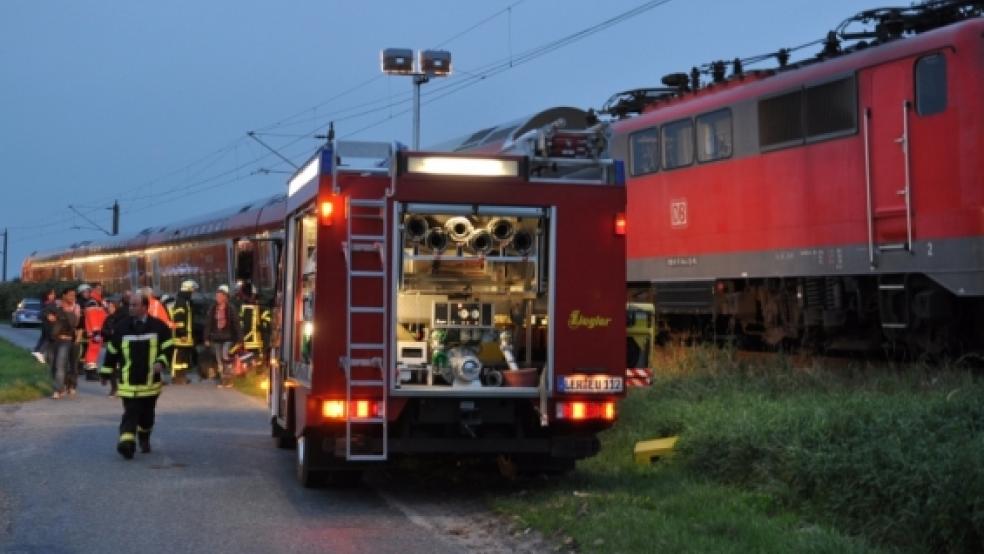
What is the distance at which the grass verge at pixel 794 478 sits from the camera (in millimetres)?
7199

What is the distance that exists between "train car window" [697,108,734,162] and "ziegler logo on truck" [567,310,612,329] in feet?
26.3

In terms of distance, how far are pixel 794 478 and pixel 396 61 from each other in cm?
1828

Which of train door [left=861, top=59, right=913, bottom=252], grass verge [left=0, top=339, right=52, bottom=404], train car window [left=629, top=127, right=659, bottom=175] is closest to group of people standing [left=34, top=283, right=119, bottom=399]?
grass verge [left=0, top=339, right=52, bottom=404]

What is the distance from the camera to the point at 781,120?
15984 millimetres

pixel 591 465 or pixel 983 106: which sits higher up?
pixel 983 106

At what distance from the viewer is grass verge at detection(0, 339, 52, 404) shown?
62.7ft

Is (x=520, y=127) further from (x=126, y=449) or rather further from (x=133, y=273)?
(x=133, y=273)

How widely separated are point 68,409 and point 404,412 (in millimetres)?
9347

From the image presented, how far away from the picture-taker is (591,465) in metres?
11.1

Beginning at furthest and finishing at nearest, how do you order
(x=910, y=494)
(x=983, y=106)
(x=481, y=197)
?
(x=983, y=106) < (x=481, y=197) < (x=910, y=494)

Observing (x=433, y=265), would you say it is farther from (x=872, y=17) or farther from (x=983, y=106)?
(x=872, y=17)

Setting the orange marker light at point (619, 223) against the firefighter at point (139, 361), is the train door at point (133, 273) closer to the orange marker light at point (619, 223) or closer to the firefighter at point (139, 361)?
the firefighter at point (139, 361)

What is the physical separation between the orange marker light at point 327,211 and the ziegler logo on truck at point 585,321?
1988 millimetres

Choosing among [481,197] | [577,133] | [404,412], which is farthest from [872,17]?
[404,412]
